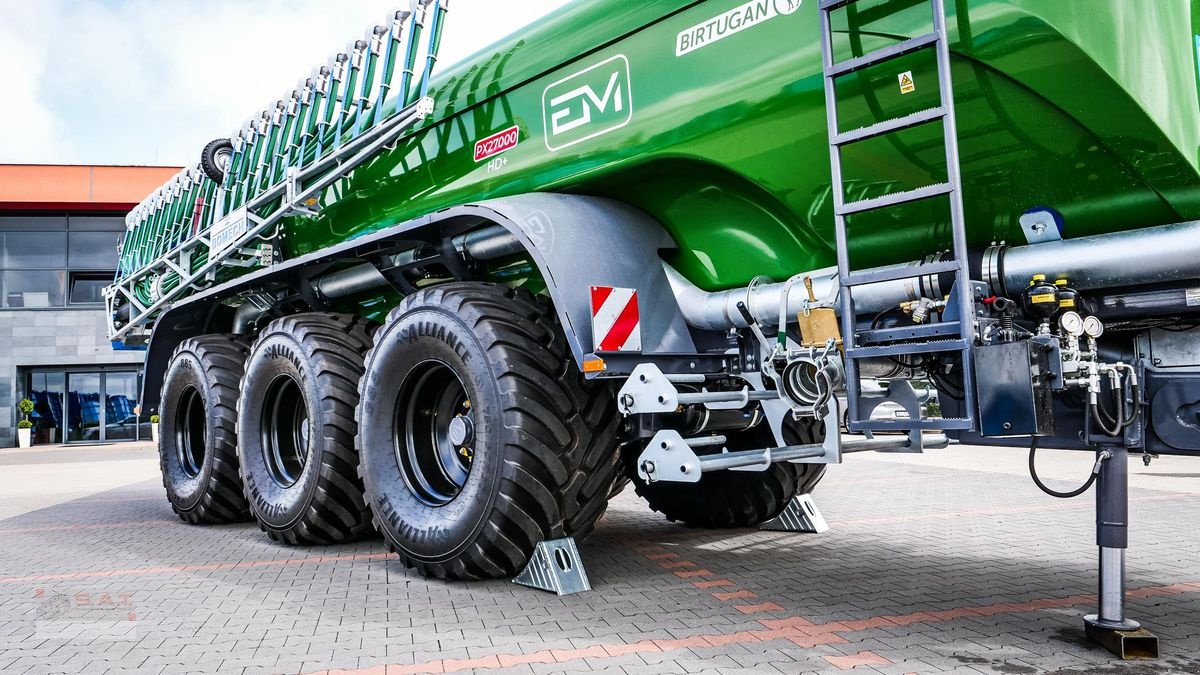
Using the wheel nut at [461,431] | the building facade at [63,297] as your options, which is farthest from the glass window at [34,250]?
the wheel nut at [461,431]

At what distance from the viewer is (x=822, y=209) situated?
3.94m

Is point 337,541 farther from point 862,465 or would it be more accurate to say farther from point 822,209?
point 862,465

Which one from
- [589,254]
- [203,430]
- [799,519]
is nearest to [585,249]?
[589,254]

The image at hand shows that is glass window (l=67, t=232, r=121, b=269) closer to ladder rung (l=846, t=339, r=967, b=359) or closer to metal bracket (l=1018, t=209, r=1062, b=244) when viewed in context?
ladder rung (l=846, t=339, r=967, b=359)

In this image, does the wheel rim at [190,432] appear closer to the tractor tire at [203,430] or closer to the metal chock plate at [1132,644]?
the tractor tire at [203,430]

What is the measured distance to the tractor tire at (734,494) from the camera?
627 cm

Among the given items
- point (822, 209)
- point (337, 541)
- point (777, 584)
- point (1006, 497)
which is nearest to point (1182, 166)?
point (822, 209)

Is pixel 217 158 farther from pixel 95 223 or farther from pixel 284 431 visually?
pixel 95 223

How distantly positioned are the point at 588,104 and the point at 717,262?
3.40 feet

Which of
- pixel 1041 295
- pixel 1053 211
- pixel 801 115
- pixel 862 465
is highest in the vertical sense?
pixel 801 115

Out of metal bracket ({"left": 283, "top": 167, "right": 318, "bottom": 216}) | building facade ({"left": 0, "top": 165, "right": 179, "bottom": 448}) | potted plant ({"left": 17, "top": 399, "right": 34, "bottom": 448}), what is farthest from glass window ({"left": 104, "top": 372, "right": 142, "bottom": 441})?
metal bracket ({"left": 283, "top": 167, "right": 318, "bottom": 216})

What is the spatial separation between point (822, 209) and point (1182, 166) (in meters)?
1.30

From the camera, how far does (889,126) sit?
3.32m

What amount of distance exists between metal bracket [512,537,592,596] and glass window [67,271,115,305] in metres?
26.4
